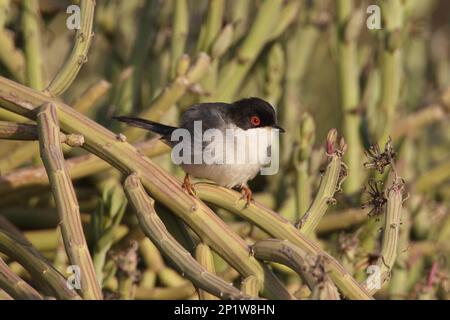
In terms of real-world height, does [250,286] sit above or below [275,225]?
below

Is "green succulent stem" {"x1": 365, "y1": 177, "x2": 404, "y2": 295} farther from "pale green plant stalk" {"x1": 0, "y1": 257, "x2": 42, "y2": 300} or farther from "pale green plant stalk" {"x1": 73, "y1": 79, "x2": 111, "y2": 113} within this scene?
"pale green plant stalk" {"x1": 73, "y1": 79, "x2": 111, "y2": 113}

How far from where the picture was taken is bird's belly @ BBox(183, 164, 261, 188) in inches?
136

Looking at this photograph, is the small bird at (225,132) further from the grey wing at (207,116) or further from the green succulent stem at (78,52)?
the green succulent stem at (78,52)

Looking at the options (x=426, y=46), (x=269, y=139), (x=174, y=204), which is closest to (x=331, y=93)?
(x=426, y=46)

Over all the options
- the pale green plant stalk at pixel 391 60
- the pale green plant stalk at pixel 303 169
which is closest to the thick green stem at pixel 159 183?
the pale green plant stalk at pixel 303 169

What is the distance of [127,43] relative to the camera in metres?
5.64

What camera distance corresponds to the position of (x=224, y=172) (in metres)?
3.45

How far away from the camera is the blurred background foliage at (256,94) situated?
4.09m

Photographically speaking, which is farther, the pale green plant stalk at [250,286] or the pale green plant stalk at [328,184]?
the pale green plant stalk at [328,184]

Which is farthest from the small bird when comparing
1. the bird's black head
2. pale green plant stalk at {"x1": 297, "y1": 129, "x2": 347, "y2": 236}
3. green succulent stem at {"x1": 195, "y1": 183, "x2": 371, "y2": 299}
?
pale green plant stalk at {"x1": 297, "y1": 129, "x2": 347, "y2": 236}

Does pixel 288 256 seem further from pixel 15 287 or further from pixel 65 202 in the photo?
pixel 15 287

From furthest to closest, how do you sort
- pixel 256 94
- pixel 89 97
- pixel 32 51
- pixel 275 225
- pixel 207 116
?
pixel 256 94 < pixel 32 51 < pixel 89 97 < pixel 207 116 < pixel 275 225

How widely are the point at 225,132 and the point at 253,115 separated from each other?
15 cm

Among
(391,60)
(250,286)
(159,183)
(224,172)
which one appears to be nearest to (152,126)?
(224,172)
